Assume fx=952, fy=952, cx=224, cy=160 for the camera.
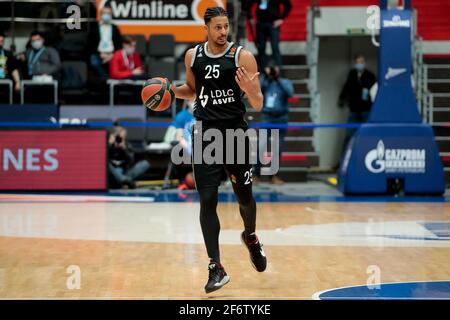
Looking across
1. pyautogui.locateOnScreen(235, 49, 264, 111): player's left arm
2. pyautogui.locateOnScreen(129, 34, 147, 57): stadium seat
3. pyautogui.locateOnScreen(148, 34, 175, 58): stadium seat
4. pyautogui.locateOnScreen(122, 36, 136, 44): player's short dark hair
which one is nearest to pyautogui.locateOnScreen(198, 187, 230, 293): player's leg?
pyautogui.locateOnScreen(235, 49, 264, 111): player's left arm

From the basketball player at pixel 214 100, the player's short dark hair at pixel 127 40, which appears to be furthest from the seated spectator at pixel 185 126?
the basketball player at pixel 214 100

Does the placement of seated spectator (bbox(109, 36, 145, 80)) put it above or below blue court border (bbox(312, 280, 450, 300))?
above

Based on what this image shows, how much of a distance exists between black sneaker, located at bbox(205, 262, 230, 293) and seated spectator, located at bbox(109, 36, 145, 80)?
12.2 metres

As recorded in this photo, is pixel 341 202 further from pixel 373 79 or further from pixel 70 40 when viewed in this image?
pixel 70 40

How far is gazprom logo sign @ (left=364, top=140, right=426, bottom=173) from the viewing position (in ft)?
53.5

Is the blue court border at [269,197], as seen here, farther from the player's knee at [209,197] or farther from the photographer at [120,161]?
the player's knee at [209,197]

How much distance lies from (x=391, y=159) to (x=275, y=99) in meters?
2.85

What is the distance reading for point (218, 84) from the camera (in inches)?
320

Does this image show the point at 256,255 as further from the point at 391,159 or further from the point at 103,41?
the point at 103,41

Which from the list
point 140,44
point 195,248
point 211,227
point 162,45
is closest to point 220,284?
point 211,227

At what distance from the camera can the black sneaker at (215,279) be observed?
7.82 meters

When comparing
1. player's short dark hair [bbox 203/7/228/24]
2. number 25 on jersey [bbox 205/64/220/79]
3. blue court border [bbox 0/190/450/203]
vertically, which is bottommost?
blue court border [bbox 0/190/450/203]

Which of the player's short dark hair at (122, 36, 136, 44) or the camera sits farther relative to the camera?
the player's short dark hair at (122, 36, 136, 44)

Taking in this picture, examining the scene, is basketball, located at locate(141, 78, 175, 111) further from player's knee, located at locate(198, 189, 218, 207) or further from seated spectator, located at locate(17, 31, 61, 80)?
seated spectator, located at locate(17, 31, 61, 80)
